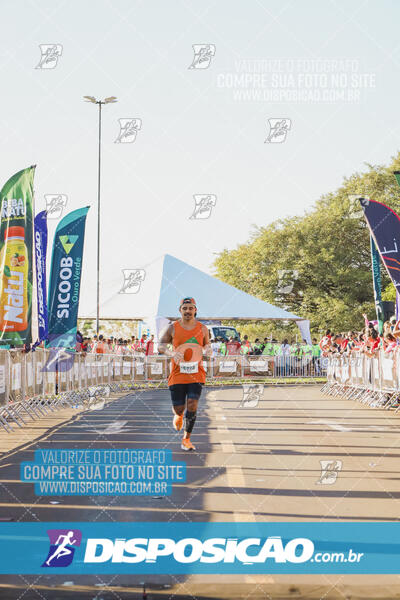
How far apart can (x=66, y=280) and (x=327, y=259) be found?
3913 centimetres

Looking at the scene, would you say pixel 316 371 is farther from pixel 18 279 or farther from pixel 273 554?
pixel 273 554

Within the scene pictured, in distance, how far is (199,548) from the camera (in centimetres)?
545

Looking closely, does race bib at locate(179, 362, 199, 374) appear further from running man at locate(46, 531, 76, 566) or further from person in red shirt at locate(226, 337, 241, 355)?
person in red shirt at locate(226, 337, 241, 355)

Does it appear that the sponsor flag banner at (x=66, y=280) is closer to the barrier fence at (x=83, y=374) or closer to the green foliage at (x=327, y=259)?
the barrier fence at (x=83, y=374)

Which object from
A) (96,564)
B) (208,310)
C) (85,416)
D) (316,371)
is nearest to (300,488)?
(96,564)

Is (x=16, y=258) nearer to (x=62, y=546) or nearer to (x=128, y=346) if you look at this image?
(x=62, y=546)

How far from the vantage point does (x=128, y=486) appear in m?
7.98

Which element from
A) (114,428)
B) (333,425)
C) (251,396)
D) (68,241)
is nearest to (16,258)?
(114,428)

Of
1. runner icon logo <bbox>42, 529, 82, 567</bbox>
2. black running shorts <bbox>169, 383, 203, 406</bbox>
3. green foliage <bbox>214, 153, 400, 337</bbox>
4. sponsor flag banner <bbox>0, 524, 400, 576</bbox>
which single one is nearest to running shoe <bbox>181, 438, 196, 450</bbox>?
black running shorts <bbox>169, 383, 203, 406</bbox>

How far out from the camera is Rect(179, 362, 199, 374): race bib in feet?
34.1

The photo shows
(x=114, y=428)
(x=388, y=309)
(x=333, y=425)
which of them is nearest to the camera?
(x=114, y=428)

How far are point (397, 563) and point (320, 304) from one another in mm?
53691

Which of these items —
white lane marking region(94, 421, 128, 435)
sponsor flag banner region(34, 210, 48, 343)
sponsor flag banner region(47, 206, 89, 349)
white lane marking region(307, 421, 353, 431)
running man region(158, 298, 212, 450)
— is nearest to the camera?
running man region(158, 298, 212, 450)

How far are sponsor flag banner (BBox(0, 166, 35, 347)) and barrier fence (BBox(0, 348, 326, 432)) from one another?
653 mm
